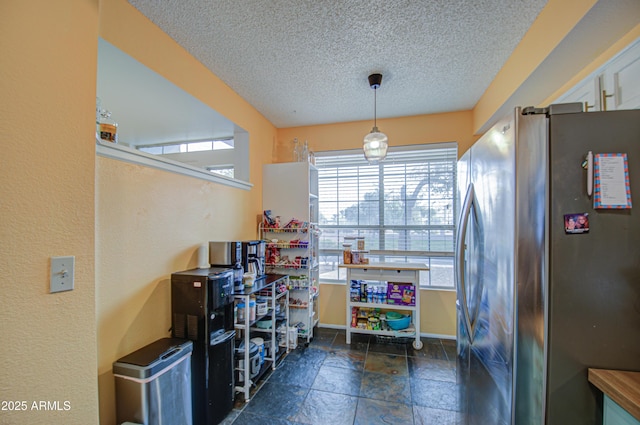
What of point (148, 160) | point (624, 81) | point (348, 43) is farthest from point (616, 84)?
point (148, 160)

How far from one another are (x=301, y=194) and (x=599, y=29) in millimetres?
2515

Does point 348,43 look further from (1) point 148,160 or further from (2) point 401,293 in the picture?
(2) point 401,293

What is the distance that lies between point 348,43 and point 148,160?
1.62 meters

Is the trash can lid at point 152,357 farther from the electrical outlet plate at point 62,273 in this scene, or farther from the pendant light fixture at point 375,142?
the pendant light fixture at point 375,142

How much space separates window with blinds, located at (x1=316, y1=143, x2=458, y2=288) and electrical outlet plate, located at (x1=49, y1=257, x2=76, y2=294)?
9.10 feet

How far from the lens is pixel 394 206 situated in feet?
11.0

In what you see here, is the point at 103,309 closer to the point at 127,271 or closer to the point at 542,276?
the point at 127,271

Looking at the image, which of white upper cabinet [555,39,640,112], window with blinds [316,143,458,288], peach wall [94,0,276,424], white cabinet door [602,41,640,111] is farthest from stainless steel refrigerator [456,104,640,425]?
window with blinds [316,143,458,288]

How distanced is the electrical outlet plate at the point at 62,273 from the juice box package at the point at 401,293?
2.76 metres

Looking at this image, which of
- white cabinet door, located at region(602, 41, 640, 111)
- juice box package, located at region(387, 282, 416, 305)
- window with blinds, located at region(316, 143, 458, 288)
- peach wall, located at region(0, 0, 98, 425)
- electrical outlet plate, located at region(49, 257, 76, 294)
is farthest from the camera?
window with blinds, located at region(316, 143, 458, 288)

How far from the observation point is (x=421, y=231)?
129 inches

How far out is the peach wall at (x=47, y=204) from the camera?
0.83 metres

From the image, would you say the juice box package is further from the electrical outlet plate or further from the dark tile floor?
the electrical outlet plate

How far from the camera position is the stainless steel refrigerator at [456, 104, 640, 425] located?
886 mm
